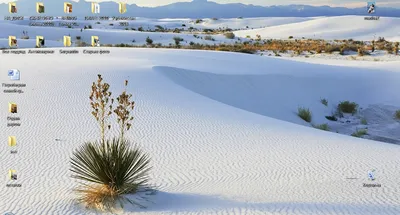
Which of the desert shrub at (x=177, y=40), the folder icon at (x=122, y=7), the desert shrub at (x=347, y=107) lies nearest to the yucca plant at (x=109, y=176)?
the folder icon at (x=122, y=7)

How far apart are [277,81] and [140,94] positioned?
6945mm

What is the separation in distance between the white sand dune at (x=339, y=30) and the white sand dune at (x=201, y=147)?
145ft

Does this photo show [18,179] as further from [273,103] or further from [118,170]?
[273,103]

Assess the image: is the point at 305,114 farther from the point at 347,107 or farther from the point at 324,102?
the point at 324,102

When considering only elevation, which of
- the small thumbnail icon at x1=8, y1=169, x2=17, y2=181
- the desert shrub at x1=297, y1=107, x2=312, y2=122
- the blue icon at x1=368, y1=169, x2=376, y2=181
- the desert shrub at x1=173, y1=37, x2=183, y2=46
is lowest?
the desert shrub at x1=297, y1=107, x2=312, y2=122

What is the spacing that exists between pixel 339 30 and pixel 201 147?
60838 mm

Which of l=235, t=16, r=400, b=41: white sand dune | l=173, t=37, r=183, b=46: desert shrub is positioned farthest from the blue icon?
l=235, t=16, r=400, b=41: white sand dune

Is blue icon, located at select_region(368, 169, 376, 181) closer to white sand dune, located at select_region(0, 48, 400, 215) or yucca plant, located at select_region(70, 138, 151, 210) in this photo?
white sand dune, located at select_region(0, 48, 400, 215)

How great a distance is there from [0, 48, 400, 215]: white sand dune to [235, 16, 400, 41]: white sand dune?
44.3 meters

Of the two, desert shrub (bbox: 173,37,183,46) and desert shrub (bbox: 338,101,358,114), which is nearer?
desert shrub (bbox: 338,101,358,114)

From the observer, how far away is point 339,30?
217ft

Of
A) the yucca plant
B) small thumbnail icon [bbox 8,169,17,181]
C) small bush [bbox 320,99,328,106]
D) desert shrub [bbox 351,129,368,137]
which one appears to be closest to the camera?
the yucca plant

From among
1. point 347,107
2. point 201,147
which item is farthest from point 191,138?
point 347,107

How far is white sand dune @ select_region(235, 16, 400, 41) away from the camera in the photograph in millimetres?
60656
